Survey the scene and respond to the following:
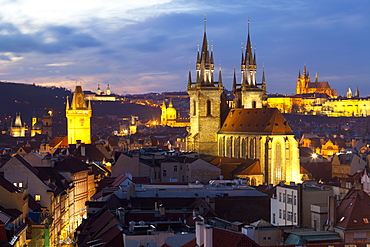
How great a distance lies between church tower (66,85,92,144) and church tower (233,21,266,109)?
4176 centimetres

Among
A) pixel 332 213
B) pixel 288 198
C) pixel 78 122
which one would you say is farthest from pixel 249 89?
pixel 332 213

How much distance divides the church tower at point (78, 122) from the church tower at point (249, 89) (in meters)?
41.8

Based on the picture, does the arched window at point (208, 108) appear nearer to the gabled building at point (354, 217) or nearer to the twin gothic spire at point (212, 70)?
the twin gothic spire at point (212, 70)

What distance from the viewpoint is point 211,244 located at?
35500 mm

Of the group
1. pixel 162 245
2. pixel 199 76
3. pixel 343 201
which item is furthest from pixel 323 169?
pixel 162 245

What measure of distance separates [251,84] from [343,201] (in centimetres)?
8047

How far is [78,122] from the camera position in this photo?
163 meters

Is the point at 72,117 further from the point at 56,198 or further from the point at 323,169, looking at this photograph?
the point at 56,198

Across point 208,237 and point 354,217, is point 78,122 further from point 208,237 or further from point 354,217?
point 208,237

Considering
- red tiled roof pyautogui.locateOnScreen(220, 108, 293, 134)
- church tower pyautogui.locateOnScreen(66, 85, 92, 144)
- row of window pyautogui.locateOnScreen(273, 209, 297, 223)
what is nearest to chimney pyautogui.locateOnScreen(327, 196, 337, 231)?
row of window pyautogui.locateOnScreen(273, 209, 297, 223)

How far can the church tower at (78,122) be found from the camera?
161 meters

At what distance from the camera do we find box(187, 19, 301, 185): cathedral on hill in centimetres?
10594

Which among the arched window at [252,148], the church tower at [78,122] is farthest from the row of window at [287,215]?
the church tower at [78,122]

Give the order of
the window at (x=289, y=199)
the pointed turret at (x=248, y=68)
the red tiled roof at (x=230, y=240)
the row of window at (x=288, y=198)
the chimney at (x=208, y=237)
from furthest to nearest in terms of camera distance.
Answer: the pointed turret at (x=248, y=68), the window at (x=289, y=199), the row of window at (x=288, y=198), the red tiled roof at (x=230, y=240), the chimney at (x=208, y=237)
